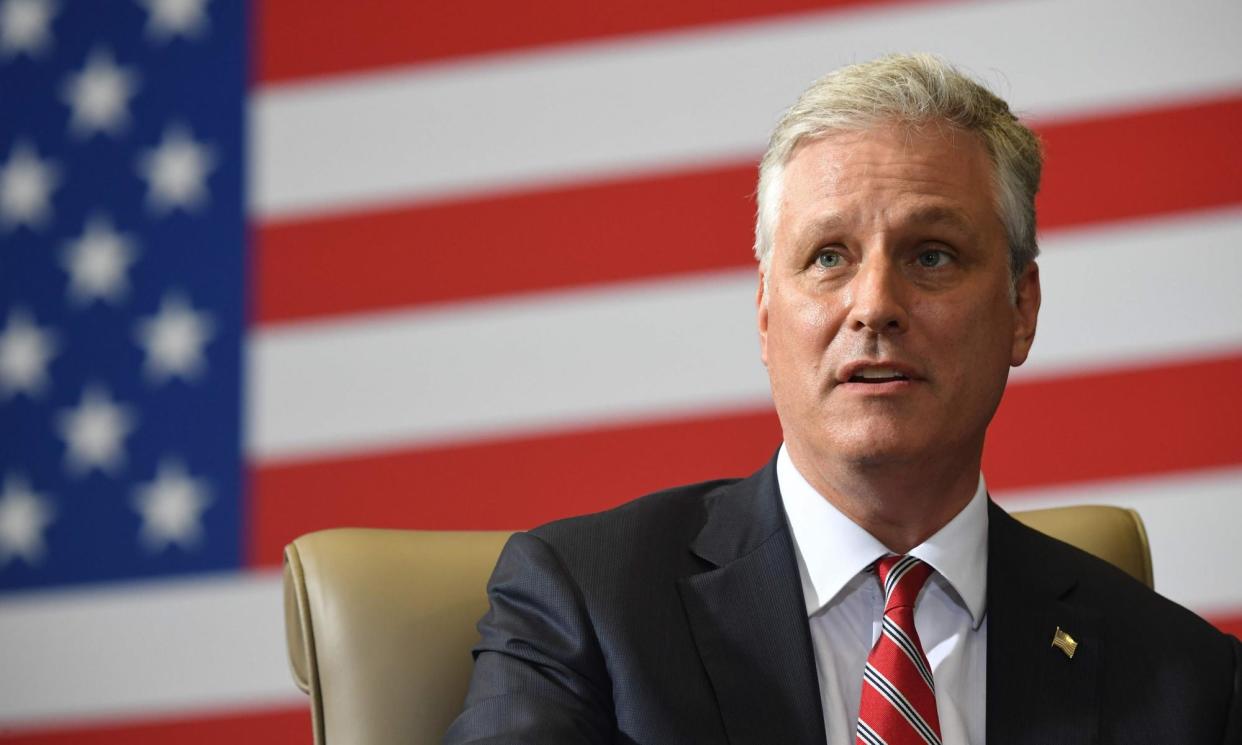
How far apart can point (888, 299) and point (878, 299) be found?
0.01m

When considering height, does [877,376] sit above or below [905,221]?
below

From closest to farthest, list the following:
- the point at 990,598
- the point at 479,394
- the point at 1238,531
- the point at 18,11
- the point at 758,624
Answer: the point at 758,624 → the point at 990,598 → the point at 1238,531 → the point at 479,394 → the point at 18,11

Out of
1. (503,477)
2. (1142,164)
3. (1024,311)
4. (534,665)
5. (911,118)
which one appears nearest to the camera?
(534,665)

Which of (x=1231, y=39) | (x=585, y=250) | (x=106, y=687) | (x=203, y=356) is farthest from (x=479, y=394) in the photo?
(x=1231, y=39)

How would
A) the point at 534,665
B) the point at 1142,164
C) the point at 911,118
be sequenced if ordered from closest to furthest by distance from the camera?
the point at 534,665, the point at 911,118, the point at 1142,164

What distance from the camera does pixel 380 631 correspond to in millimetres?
1521

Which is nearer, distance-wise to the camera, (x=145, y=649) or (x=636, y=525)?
(x=636, y=525)

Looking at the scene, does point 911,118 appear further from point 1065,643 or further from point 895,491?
point 1065,643

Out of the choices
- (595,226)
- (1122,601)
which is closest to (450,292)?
(595,226)

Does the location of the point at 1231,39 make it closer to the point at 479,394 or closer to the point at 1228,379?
the point at 1228,379

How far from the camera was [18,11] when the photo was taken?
3078 mm

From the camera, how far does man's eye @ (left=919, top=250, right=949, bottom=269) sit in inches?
63.4

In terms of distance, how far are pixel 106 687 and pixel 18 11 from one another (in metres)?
1.51

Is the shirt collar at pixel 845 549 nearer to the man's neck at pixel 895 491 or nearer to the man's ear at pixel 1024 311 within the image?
the man's neck at pixel 895 491
